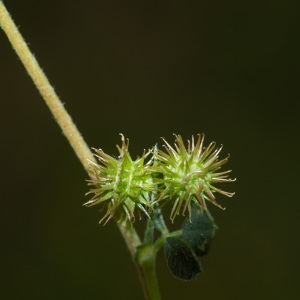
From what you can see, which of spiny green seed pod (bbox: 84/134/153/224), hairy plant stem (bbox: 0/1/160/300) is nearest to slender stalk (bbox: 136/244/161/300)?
hairy plant stem (bbox: 0/1/160/300)

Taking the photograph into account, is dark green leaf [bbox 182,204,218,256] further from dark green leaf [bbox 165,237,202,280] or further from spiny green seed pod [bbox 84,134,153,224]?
spiny green seed pod [bbox 84,134,153,224]

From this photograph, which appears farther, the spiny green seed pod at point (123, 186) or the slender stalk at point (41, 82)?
the slender stalk at point (41, 82)

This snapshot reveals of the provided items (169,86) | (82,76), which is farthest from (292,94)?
(82,76)

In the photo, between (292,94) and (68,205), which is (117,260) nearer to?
(68,205)

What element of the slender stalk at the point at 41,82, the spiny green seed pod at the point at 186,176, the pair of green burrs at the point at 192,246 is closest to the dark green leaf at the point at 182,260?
the pair of green burrs at the point at 192,246

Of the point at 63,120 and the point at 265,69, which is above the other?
the point at 265,69

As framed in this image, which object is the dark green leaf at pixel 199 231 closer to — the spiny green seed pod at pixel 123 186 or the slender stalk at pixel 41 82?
the spiny green seed pod at pixel 123 186
